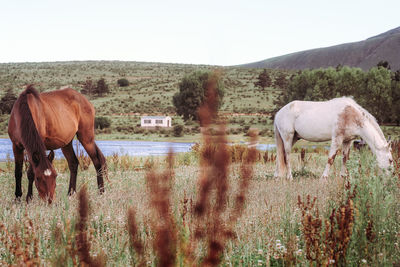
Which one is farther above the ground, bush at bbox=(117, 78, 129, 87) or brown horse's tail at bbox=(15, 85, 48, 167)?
bush at bbox=(117, 78, 129, 87)

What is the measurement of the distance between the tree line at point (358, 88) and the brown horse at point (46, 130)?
41612 mm

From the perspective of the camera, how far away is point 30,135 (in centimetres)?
549

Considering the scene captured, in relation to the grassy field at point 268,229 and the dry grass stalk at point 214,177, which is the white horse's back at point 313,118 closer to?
the grassy field at point 268,229

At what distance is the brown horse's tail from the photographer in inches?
198

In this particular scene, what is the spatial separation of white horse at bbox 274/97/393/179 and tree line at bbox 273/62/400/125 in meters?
38.6

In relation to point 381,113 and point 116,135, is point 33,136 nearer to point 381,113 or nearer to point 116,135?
point 116,135

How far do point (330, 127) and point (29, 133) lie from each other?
637cm

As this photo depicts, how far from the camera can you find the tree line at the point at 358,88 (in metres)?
47.9

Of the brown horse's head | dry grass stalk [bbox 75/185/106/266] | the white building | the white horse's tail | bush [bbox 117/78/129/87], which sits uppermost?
bush [bbox 117/78/129/87]

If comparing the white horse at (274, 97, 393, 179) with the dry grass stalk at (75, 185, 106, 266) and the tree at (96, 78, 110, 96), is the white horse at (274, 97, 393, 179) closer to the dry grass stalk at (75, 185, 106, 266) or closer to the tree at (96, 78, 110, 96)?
the dry grass stalk at (75, 185, 106, 266)

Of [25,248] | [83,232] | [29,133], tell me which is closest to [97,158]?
[29,133]

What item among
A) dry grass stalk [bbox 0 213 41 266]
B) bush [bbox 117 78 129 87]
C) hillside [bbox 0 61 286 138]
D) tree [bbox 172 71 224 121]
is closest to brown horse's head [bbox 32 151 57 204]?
dry grass stalk [bbox 0 213 41 266]

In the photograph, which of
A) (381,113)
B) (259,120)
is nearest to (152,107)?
(259,120)

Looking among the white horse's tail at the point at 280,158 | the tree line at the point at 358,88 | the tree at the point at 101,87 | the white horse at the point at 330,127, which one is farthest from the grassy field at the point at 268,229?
the tree at the point at 101,87
